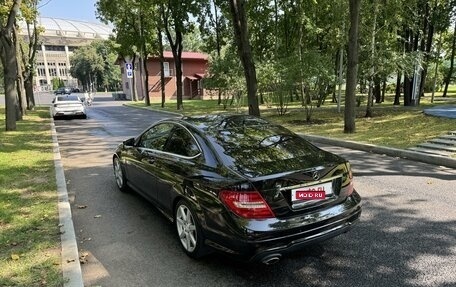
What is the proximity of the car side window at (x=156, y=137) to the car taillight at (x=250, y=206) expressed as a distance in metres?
1.86

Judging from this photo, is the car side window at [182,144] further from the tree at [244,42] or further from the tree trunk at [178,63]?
the tree trunk at [178,63]

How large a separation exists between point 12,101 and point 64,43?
5629 inches

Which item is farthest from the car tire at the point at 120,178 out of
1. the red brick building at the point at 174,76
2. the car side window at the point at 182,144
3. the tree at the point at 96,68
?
the tree at the point at 96,68

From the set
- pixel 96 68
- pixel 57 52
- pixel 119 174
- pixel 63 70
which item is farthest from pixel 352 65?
pixel 57 52

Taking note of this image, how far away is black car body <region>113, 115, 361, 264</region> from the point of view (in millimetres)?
3467

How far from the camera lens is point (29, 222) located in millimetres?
5199

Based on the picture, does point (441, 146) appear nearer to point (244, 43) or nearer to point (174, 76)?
point (244, 43)

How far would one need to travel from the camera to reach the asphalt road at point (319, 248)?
3.71 m

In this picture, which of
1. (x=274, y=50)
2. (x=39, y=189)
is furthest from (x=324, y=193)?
(x=274, y=50)

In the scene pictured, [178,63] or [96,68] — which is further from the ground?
[96,68]

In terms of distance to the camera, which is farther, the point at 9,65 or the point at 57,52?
the point at 57,52

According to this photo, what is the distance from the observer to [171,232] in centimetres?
496

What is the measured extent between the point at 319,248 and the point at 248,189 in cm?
140

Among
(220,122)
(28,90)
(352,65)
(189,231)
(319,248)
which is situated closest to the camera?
(189,231)
